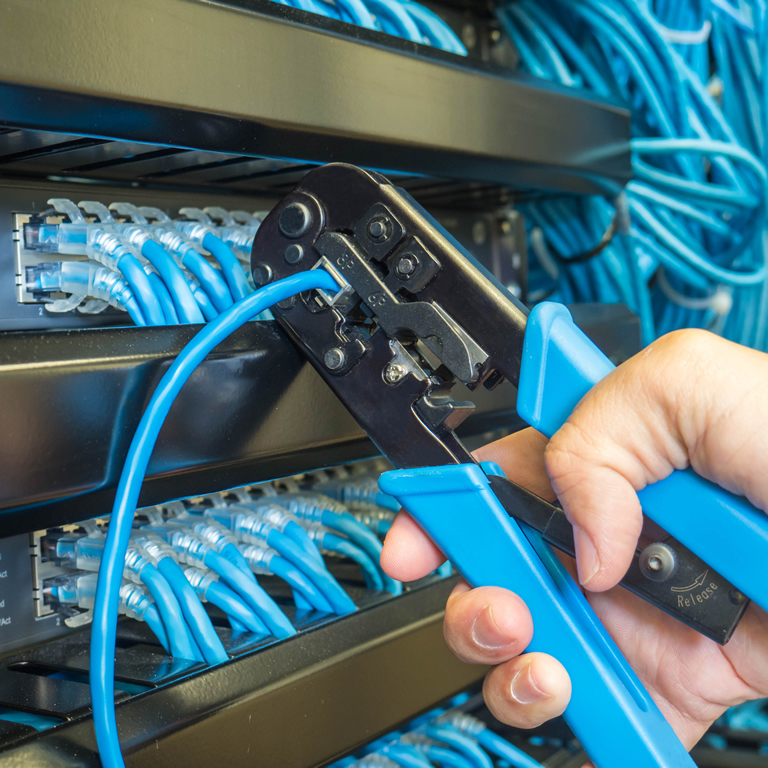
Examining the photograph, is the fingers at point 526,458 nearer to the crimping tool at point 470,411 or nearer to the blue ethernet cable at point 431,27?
the crimping tool at point 470,411

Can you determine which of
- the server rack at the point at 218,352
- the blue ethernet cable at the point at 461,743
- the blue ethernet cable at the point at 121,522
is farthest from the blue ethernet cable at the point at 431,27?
the blue ethernet cable at the point at 461,743

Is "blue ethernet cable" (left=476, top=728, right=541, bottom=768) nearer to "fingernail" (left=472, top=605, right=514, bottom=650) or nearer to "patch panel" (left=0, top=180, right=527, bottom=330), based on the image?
"fingernail" (left=472, top=605, right=514, bottom=650)

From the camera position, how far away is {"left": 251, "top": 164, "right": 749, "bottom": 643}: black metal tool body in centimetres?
46

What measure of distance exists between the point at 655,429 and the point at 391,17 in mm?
528

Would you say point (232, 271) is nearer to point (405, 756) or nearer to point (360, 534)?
point (360, 534)

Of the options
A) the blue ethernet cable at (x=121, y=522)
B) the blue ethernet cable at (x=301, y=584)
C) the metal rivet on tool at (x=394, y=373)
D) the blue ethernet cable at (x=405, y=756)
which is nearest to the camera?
the blue ethernet cable at (x=121, y=522)

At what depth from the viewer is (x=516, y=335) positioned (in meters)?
0.46

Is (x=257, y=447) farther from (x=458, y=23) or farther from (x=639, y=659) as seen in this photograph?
(x=458, y=23)

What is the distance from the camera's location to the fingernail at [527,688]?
46 centimetres

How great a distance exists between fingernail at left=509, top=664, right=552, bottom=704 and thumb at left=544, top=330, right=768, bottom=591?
0.10 metres

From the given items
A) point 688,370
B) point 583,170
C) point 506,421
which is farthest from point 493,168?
point 688,370

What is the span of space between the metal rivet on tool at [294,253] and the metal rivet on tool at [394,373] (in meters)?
0.10

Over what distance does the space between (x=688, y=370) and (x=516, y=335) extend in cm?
10

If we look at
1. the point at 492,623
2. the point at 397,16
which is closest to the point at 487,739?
the point at 492,623
